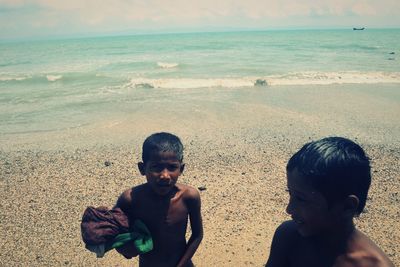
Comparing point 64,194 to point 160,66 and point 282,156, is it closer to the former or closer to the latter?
point 282,156

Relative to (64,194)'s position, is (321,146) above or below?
above

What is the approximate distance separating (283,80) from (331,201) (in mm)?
20163

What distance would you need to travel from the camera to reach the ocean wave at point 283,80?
19.6 m

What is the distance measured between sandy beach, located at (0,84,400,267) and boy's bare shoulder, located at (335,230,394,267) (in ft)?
9.15

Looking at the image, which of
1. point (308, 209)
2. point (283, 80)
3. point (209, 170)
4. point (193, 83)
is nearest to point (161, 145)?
point (308, 209)

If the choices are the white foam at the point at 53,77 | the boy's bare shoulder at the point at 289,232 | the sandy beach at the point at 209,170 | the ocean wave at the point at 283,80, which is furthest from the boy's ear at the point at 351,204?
the white foam at the point at 53,77

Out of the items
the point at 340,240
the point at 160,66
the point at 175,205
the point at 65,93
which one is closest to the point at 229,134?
the point at 175,205

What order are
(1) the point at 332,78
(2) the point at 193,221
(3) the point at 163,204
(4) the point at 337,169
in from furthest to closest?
(1) the point at 332,78
(2) the point at 193,221
(3) the point at 163,204
(4) the point at 337,169

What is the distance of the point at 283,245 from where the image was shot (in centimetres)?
184

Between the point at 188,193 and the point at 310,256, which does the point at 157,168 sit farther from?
the point at 310,256

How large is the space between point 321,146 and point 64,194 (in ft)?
17.6

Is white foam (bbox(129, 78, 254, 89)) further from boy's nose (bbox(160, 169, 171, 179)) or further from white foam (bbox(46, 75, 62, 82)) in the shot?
boy's nose (bbox(160, 169, 171, 179))

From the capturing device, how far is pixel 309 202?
164cm

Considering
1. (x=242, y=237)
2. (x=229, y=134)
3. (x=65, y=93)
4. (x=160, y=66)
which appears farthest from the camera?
(x=160, y=66)
